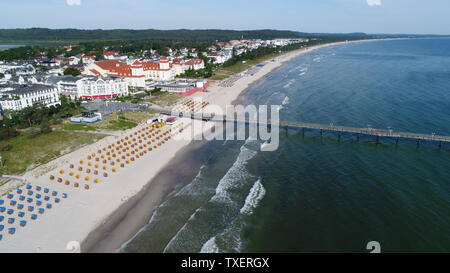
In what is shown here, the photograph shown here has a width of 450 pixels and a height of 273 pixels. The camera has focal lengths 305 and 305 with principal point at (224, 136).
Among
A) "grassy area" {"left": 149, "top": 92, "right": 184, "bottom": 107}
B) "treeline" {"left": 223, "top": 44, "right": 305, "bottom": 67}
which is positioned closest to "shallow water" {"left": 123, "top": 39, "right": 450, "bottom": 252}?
"grassy area" {"left": 149, "top": 92, "right": 184, "bottom": 107}

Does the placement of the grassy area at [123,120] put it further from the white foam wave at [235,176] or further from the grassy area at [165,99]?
the white foam wave at [235,176]

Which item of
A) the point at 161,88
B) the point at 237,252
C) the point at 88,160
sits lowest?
the point at 237,252

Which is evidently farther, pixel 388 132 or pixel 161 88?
pixel 161 88

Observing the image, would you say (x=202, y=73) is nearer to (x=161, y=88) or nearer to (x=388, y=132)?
(x=161, y=88)

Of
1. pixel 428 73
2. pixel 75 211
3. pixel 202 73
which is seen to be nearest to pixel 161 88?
pixel 202 73

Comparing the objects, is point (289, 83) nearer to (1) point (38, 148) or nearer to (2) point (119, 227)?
(1) point (38, 148)

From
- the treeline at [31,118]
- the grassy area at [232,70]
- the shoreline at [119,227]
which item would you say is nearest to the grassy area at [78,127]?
the treeline at [31,118]
